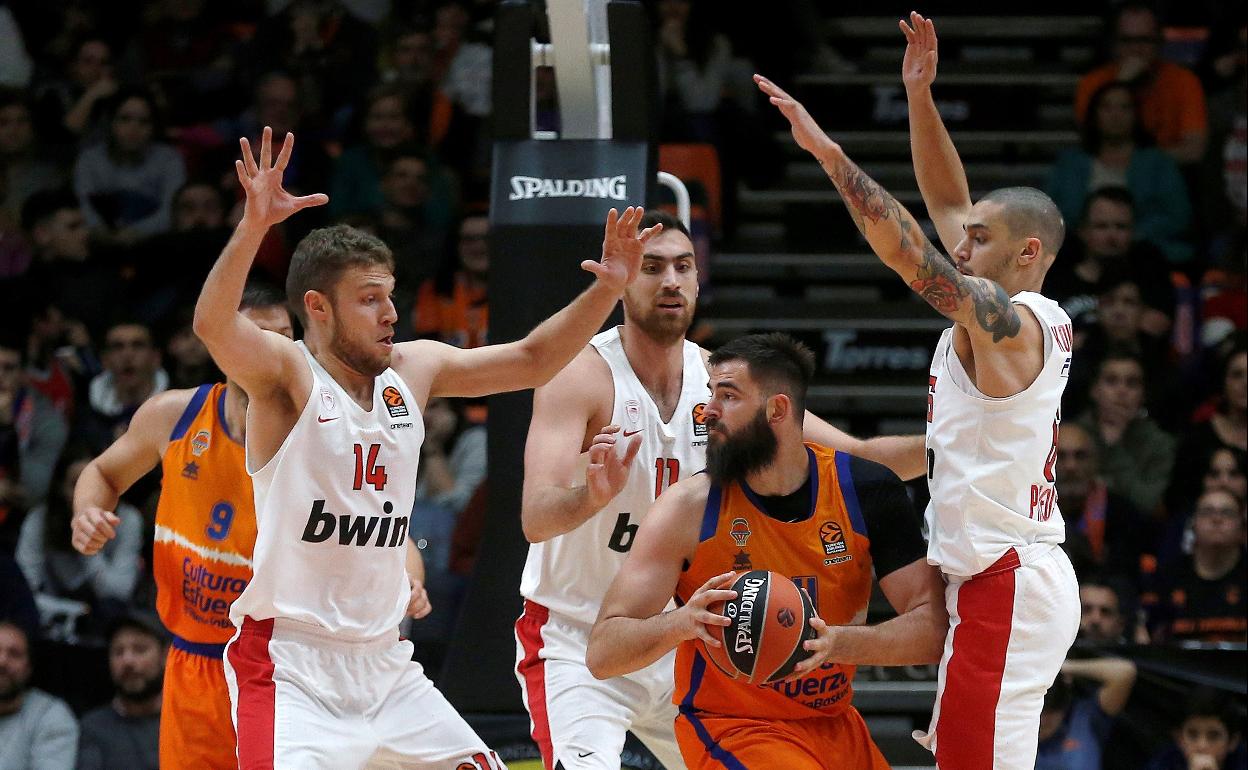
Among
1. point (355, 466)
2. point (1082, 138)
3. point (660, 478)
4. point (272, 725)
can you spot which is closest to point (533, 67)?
point (660, 478)

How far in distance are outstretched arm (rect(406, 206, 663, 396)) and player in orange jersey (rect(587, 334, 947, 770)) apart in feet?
1.43

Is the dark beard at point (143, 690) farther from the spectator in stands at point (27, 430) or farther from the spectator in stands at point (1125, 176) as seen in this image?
the spectator in stands at point (1125, 176)

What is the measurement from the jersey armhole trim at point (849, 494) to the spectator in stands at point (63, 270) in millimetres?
6193

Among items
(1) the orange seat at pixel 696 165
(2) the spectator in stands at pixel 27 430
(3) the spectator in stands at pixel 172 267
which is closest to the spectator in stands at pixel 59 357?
(2) the spectator in stands at pixel 27 430

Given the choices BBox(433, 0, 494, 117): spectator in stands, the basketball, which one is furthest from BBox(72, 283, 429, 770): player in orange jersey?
BBox(433, 0, 494, 117): spectator in stands

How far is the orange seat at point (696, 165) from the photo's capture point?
Result: 10.4 metres

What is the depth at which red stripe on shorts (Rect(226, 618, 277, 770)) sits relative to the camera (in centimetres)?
470

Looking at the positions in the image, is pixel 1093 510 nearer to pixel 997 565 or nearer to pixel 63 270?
pixel 997 565

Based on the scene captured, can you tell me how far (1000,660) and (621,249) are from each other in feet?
5.22

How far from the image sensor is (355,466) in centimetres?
493

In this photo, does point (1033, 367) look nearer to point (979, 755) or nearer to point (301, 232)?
point (979, 755)

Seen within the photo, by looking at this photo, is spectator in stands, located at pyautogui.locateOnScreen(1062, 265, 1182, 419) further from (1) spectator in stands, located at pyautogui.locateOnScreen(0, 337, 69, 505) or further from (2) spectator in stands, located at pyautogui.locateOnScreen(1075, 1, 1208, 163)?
(1) spectator in stands, located at pyautogui.locateOnScreen(0, 337, 69, 505)

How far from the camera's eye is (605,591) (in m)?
5.58

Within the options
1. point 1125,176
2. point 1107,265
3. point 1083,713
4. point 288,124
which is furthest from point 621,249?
point 288,124
